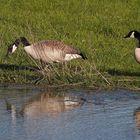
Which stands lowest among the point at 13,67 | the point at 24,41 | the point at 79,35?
the point at 13,67

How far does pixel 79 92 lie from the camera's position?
1338cm

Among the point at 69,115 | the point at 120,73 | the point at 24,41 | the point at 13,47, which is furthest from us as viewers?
the point at 13,47

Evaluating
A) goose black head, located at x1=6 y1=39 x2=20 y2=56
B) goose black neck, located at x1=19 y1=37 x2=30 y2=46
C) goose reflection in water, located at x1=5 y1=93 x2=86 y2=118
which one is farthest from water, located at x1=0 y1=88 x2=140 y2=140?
goose black head, located at x1=6 y1=39 x2=20 y2=56

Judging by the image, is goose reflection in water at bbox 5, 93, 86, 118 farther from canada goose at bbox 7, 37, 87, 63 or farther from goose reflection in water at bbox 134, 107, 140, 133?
canada goose at bbox 7, 37, 87, 63

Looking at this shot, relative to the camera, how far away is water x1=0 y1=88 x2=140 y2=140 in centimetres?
1009

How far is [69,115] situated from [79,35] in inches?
318

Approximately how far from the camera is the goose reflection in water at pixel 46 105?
11.5 metres

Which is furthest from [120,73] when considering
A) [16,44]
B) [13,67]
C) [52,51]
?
[16,44]

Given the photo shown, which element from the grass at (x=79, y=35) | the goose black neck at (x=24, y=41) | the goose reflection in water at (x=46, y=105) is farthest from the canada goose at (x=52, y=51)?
the goose reflection in water at (x=46, y=105)

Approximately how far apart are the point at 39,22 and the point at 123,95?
26.0 feet

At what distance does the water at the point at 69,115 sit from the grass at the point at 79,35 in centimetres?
64

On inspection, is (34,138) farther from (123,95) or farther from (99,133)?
(123,95)

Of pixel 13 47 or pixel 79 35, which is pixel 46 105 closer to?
pixel 13 47

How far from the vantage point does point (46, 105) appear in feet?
40.0
